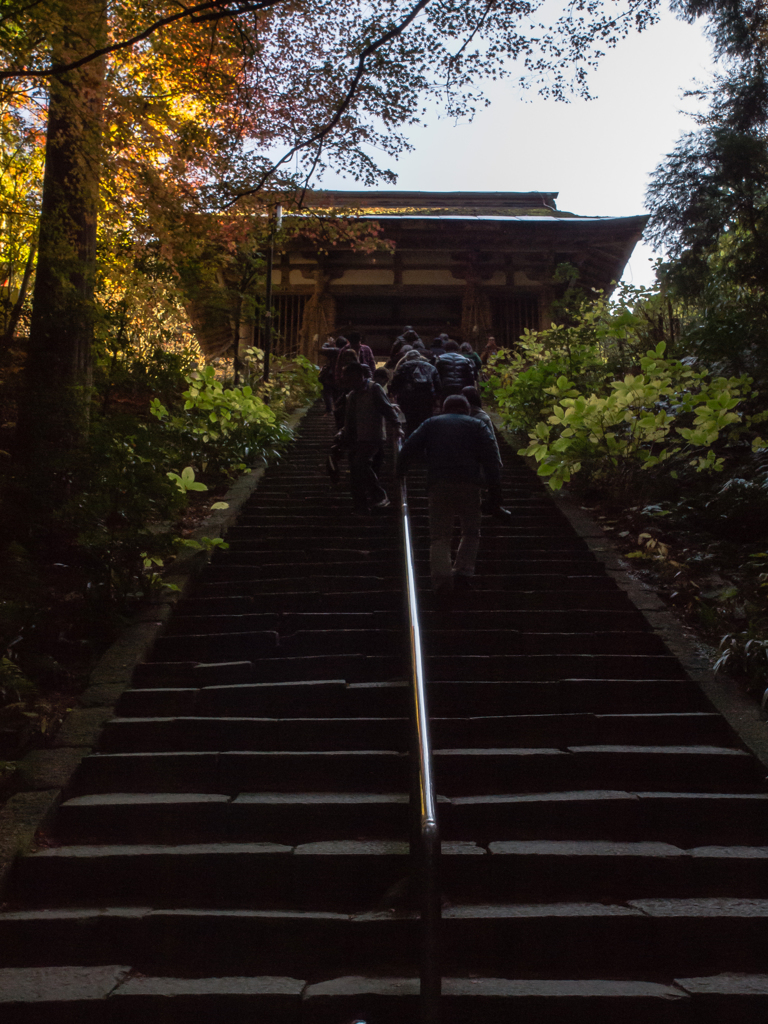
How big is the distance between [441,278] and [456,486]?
1389 cm

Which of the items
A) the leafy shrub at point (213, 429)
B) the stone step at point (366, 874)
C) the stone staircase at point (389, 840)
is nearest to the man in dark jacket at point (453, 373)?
the leafy shrub at point (213, 429)

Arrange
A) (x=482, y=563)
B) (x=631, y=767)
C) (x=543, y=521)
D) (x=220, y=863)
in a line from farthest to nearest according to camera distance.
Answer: (x=543, y=521) < (x=482, y=563) < (x=631, y=767) < (x=220, y=863)

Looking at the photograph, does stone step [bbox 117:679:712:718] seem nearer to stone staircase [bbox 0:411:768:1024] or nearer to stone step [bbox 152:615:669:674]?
stone staircase [bbox 0:411:768:1024]

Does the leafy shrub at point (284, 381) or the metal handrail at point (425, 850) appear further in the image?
the leafy shrub at point (284, 381)

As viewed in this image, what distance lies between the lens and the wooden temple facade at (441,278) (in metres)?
17.1

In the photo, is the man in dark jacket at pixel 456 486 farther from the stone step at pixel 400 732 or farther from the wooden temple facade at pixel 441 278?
the wooden temple facade at pixel 441 278

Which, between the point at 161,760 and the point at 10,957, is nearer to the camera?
the point at 10,957

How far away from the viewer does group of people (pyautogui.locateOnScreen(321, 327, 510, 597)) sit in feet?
18.4

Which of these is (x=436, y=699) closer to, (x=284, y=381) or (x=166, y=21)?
(x=166, y=21)

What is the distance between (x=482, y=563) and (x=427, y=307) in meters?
13.9

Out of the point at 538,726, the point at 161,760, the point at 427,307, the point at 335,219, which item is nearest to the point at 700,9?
the point at 335,219

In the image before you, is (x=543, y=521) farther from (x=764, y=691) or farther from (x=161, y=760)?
(x=161, y=760)

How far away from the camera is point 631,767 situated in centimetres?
375

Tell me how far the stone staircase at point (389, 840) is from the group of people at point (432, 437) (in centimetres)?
60
